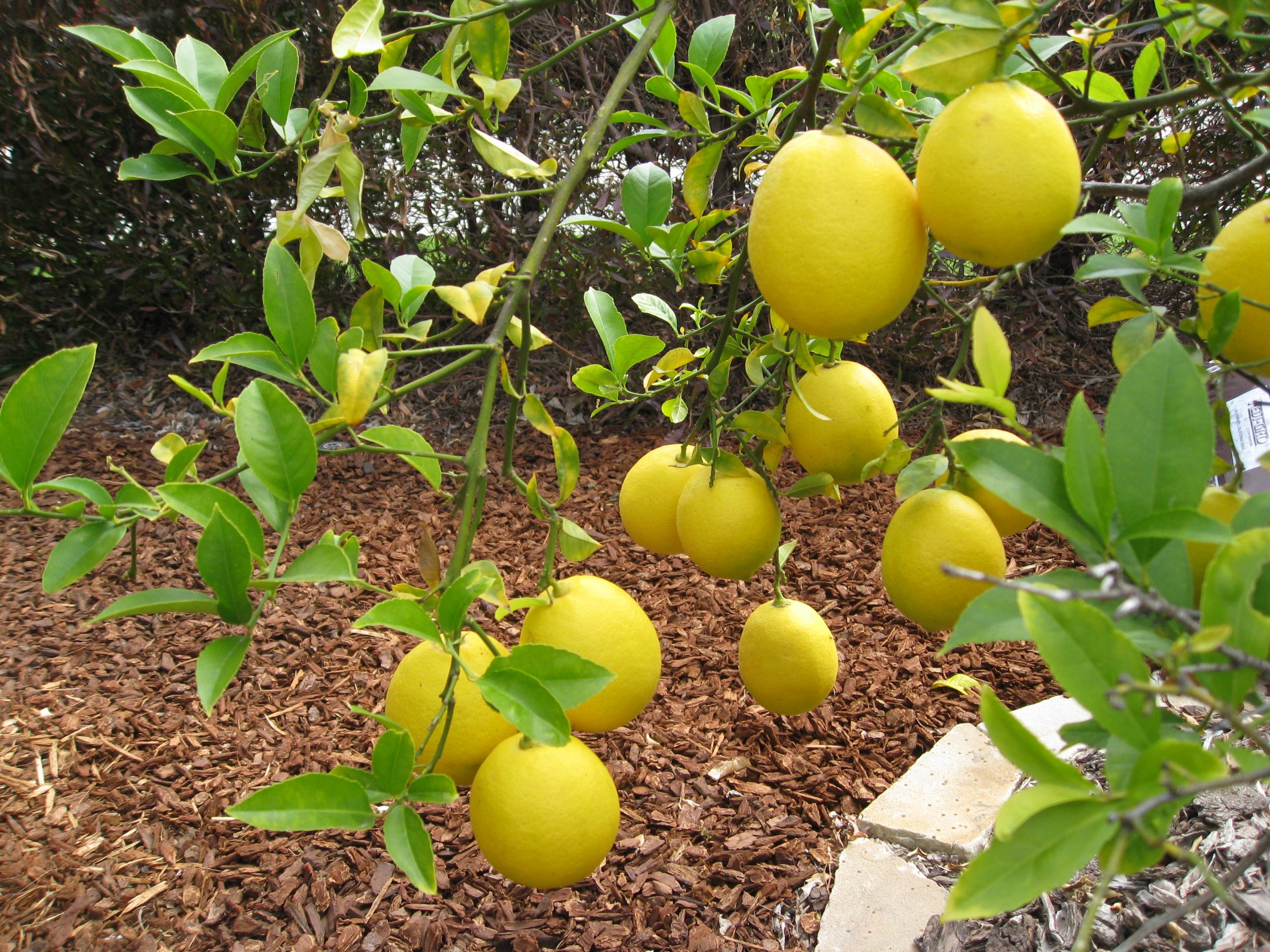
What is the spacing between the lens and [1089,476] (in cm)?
38

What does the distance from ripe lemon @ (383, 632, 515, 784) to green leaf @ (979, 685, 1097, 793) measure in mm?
311

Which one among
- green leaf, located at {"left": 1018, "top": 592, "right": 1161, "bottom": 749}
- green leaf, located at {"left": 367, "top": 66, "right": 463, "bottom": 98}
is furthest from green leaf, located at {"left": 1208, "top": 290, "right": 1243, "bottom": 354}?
green leaf, located at {"left": 367, "top": 66, "right": 463, "bottom": 98}

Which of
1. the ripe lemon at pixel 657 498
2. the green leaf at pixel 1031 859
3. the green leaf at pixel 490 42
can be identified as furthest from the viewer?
the ripe lemon at pixel 657 498

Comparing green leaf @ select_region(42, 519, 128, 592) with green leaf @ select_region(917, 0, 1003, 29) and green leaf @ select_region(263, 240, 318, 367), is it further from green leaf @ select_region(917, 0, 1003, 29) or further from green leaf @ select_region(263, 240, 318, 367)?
green leaf @ select_region(917, 0, 1003, 29)

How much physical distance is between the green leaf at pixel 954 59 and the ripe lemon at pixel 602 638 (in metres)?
0.38

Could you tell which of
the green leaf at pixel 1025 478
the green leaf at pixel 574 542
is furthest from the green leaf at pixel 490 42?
the green leaf at pixel 1025 478

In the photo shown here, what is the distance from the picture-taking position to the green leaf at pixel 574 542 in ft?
2.01

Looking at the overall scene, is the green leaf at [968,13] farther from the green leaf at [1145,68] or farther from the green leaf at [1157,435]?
the green leaf at [1145,68]

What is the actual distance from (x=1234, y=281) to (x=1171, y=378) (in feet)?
0.68

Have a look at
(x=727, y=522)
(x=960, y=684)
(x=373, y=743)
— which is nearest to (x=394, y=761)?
(x=727, y=522)

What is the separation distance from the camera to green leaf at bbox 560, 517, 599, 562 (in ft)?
2.01

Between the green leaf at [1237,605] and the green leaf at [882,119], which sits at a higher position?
the green leaf at [882,119]

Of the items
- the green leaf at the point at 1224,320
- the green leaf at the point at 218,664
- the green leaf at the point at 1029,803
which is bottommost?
the green leaf at the point at 218,664

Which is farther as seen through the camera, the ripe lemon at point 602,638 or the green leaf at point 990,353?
the ripe lemon at point 602,638
